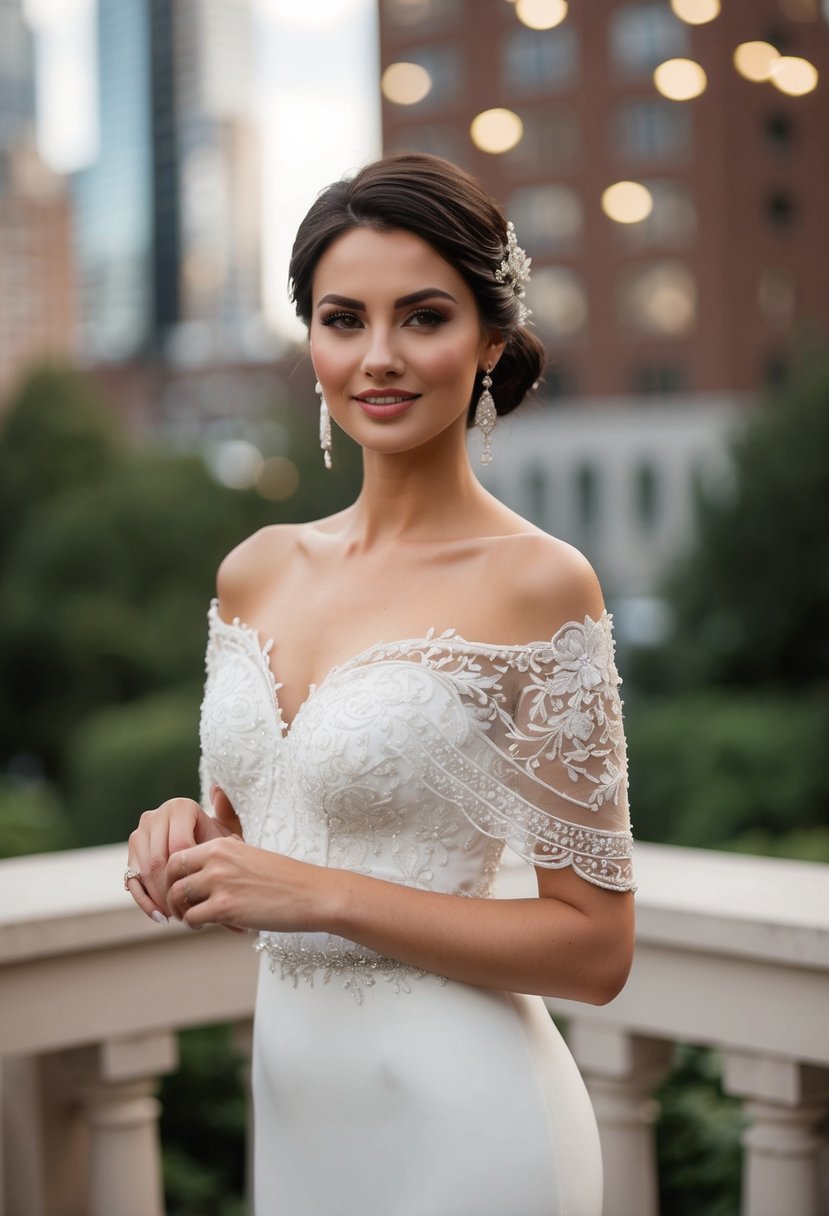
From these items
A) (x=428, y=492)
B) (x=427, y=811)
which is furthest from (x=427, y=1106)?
(x=428, y=492)

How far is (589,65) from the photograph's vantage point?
45.4 metres

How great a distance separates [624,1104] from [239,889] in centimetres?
111

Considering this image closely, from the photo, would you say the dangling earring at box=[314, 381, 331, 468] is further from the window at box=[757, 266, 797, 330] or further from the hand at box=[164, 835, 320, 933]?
the window at box=[757, 266, 797, 330]

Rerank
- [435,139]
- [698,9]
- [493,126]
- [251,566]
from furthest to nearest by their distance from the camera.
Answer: [435,139] < [493,126] < [698,9] < [251,566]

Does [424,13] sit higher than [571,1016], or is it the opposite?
[424,13]

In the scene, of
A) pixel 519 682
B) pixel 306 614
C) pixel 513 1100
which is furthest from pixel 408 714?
pixel 513 1100

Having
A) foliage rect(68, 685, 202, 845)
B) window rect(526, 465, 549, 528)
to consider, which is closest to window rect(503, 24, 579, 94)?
window rect(526, 465, 549, 528)

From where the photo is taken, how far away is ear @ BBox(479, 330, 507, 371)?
2.26 metres

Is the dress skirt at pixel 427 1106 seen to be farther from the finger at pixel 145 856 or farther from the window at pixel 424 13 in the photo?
the window at pixel 424 13

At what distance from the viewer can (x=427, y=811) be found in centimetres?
211

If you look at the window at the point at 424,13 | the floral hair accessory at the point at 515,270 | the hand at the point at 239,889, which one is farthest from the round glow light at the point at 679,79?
the window at the point at 424,13

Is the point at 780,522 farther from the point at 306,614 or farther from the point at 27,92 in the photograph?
the point at 27,92

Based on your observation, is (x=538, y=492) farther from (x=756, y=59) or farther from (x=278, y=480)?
(x=756, y=59)
